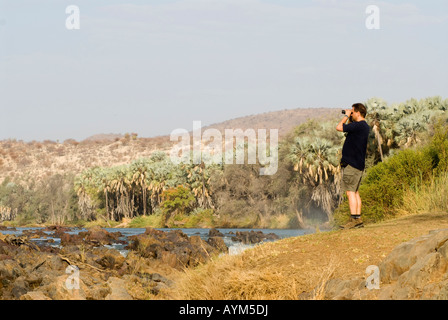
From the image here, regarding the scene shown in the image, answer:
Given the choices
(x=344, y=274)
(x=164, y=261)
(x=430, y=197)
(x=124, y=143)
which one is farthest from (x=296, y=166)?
(x=124, y=143)

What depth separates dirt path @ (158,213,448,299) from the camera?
9055 millimetres

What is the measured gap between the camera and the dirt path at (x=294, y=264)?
905 centimetres

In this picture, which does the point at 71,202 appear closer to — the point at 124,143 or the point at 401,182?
the point at 124,143

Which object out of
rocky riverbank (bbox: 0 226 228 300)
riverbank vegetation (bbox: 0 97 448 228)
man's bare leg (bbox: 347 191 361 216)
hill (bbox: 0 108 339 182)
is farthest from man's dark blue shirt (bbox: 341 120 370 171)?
hill (bbox: 0 108 339 182)

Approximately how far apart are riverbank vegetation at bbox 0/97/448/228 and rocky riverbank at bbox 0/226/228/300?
21.3 feet

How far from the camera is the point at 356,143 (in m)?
11.1

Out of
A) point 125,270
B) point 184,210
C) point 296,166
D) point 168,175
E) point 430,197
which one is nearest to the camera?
point 430,197

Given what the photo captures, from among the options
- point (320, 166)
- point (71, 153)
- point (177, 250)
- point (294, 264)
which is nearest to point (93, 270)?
point (177, 250)

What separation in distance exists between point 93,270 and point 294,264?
34.9ft

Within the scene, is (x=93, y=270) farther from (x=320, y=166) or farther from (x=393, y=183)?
(x=320, y=166)

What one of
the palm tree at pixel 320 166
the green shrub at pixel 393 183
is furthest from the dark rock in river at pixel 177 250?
the palm tree at pixel 320 166

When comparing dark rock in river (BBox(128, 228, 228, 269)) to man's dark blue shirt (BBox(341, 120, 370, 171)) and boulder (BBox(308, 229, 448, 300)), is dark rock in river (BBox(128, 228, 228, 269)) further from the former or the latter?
boulder (BBox(308, 229, 448, 300))

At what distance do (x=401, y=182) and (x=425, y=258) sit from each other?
10140 millimetres

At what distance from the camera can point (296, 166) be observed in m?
54.1
